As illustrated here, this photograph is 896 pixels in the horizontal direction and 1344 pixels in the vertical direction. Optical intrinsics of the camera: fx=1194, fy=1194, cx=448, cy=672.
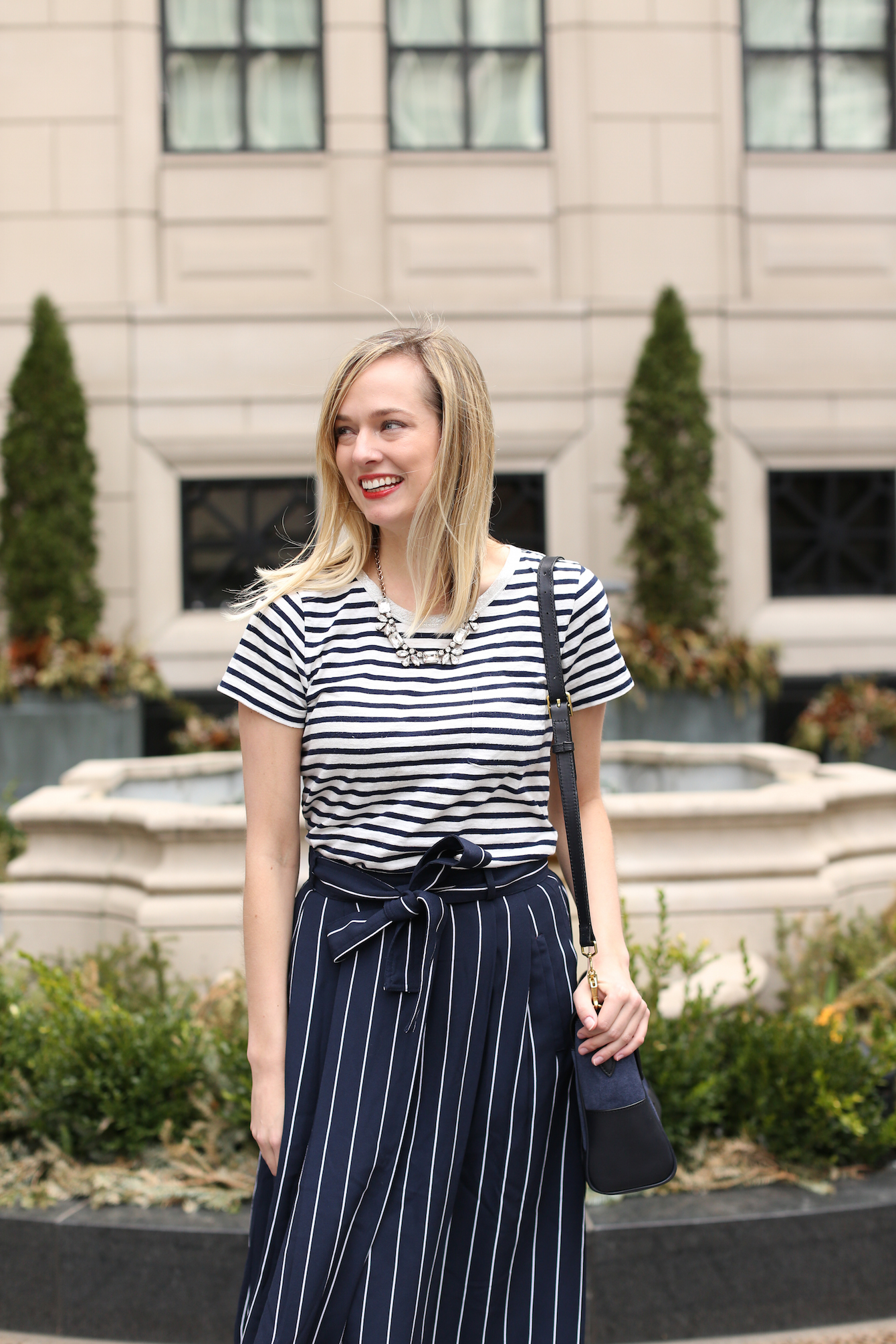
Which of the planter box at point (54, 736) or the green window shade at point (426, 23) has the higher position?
the green window shade at point (426, 23)

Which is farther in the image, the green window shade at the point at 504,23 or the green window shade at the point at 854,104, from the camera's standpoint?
the green window shade at the point at 854,104

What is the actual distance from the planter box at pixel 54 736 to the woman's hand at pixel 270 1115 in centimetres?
789

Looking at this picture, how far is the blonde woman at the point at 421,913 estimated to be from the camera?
1.89m

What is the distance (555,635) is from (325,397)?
566 millimetres

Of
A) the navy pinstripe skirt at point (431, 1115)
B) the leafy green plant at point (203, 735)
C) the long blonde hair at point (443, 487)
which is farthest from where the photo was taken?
the leafy green plant at point (203, 735)

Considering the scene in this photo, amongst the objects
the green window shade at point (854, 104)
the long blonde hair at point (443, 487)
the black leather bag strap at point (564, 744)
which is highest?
the green window shade at point (854, 104)

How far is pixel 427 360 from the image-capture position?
1.96 m

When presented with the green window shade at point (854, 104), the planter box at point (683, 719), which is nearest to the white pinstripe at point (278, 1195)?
the planter box at point (683, 719)

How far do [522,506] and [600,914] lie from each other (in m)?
9.00

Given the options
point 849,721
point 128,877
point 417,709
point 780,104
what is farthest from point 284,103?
point 417,709

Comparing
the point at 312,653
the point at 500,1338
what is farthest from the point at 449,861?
the point at 500,1338

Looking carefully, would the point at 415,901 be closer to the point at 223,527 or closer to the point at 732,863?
the point at 732,863

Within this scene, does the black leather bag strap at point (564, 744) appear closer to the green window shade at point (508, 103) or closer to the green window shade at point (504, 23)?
the green window shade at point (508, 103)

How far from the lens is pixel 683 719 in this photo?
995 cm
